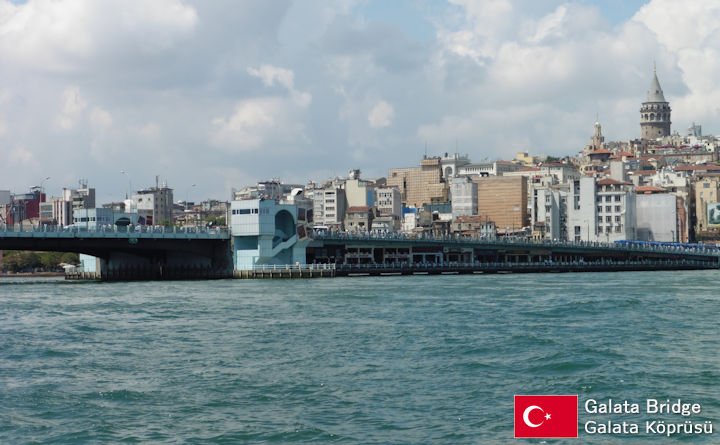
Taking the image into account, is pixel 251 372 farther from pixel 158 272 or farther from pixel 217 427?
pixel 158 272

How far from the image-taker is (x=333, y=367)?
30250 millimetres

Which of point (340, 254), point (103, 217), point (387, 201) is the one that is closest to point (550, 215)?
point (387, 201)

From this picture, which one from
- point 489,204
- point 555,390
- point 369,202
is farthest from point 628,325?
point 369,202

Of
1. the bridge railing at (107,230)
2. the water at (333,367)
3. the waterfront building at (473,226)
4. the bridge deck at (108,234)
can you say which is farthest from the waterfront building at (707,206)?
the water at (333,367)

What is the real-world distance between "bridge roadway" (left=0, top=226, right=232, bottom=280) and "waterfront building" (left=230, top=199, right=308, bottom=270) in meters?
1.94

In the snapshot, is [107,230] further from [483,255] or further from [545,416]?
[545,416]

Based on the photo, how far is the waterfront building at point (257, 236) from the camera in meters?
98.6

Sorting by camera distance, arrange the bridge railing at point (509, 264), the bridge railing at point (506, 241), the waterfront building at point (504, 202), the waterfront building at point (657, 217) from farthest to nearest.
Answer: the waterfront building at point (504, 202) → the waterfront building at point (657, 217) → the bridge railing at point (506, 241) → the bridge railing at point (509, 264)

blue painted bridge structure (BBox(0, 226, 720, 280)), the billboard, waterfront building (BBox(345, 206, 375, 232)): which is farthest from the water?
the billboard

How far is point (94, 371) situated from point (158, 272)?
79.7 m

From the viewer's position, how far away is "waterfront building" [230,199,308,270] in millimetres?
98625

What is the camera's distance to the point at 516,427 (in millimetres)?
21703

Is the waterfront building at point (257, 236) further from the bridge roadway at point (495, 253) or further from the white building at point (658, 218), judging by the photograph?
the white building at point (658, 218)

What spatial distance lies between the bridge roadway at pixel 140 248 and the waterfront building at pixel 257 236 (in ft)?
6.36
